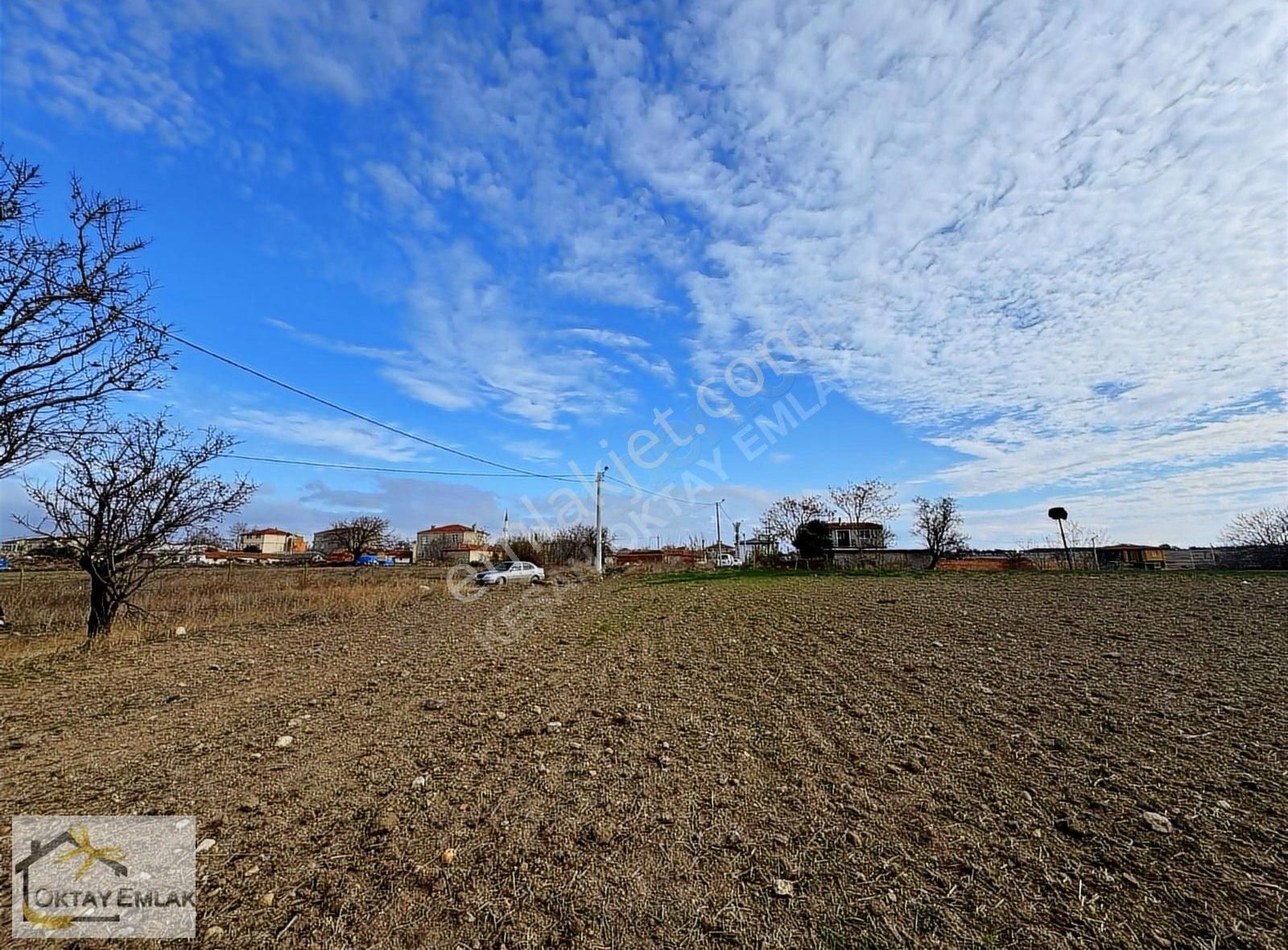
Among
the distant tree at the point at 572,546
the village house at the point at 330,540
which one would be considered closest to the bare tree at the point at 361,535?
the village house at the point at 330,540

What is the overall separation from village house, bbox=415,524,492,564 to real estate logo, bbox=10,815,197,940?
4237 cm

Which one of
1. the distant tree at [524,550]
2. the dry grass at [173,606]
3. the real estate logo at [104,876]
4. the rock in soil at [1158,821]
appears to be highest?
the distant tree at [524,550]

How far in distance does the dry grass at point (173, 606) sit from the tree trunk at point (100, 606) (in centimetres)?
16

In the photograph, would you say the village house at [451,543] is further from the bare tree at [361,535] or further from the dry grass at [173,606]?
the dry grass at [173,606]

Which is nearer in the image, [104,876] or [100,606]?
[104,876]

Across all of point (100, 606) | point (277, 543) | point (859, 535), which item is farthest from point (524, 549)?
point (277, 543)

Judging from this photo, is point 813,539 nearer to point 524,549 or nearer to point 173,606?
point 524,549

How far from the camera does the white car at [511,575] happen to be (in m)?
22.2

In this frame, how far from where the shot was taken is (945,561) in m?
25.7

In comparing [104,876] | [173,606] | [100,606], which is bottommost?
[104,876]

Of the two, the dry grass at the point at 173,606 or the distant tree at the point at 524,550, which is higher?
the distant tree at the point at 524,550

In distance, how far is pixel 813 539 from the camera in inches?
1110

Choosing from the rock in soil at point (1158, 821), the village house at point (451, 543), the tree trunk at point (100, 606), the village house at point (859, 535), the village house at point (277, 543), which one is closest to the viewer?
the rock in soil at point (1158, 821)

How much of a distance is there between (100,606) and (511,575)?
15.3 m
